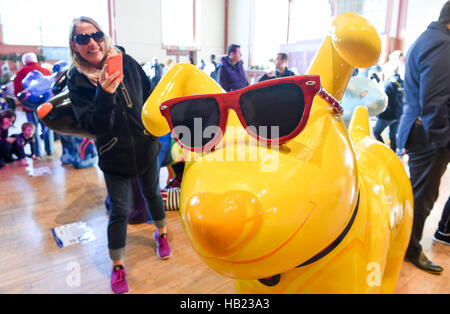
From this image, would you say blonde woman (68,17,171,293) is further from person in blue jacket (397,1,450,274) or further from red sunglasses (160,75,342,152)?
person in blue jacket (397,1,450,274)

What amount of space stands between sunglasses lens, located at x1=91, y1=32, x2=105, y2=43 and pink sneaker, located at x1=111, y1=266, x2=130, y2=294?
1.22 m

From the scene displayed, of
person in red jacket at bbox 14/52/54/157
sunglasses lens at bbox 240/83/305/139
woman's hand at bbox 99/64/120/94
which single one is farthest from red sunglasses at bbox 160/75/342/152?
person in red jacket at bbox 14/52/54/157

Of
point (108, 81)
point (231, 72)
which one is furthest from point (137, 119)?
point (231, 72)

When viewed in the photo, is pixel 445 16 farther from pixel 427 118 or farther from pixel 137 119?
pixel 137 119

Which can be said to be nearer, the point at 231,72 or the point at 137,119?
the point at 137,119

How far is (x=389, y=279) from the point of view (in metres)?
1.14

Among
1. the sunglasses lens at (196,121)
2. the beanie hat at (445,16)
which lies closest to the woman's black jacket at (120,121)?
the sunglasses lens at (196,121)

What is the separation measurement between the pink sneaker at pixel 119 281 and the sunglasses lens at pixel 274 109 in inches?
58.3

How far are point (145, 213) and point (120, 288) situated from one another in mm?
957

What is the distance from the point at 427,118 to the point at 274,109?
1432mm

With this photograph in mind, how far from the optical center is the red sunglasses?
678mm

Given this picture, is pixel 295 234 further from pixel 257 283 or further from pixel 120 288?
pixel 120 288

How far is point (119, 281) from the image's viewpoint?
1835mm

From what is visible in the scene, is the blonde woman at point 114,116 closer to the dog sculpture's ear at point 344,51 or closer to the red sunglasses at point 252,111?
the red sunglasses at point 252,111
